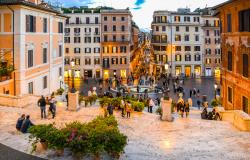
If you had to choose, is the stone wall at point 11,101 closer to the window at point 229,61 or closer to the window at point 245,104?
the window at point 245,104

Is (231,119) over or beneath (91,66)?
beneath

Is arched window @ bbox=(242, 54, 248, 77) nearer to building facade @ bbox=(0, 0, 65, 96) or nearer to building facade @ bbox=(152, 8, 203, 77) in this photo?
building facade @ bbox=(0, 0, 65, 96)

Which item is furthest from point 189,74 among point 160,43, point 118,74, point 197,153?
point 197,153

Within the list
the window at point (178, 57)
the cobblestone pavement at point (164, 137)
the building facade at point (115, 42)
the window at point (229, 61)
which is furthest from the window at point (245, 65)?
the window at point (178, 57)

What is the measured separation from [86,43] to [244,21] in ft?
186

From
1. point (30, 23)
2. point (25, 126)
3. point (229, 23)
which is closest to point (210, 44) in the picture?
point (229, 23)

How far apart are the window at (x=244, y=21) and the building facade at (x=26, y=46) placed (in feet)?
58.6

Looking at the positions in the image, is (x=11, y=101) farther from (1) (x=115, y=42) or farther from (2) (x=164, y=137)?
(1) (x=115, y=42)

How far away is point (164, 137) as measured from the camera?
1939 centimetres

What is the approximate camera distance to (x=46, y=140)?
14.3m

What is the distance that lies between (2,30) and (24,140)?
1820 cm

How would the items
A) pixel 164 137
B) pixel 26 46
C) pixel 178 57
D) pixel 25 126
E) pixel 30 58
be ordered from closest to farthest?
pixel 25 126
pixel 164 137
pixel 26 46
pixel 30 58
pixel 178 57

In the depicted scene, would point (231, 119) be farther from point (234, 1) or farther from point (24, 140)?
point (24, 140)

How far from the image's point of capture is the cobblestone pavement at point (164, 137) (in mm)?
15797
